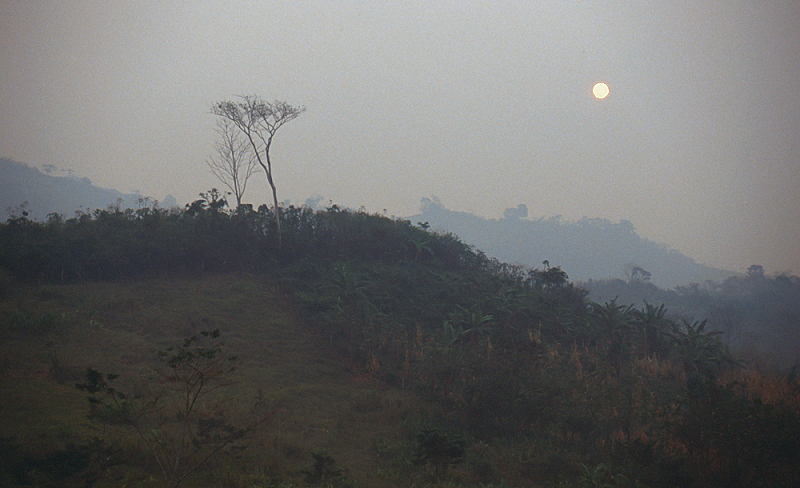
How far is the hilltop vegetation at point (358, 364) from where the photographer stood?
6711mm

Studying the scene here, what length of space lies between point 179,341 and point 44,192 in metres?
50.1

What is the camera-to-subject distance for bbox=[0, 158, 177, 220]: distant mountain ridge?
36719mm

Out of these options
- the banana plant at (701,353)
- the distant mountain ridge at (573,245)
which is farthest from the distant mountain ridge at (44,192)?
the distant mountain ridge at (573,245)

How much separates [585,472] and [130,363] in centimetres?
1069

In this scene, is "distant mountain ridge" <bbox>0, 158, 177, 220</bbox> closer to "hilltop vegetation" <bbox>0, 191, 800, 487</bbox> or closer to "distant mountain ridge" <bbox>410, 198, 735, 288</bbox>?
"hilltop vegetation" <bbox>0, 191, 800, 487</bbox>

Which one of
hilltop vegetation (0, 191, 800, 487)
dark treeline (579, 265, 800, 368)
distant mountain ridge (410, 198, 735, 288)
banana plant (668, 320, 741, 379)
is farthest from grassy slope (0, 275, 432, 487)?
distant mountain ridge (410, 198, 735, 288)

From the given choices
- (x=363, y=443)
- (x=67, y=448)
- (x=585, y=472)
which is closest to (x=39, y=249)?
(x=67, y=448)

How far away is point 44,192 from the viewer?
50.1 m

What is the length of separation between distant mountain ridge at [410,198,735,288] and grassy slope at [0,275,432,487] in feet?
209

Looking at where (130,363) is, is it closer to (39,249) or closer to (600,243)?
(39,249)

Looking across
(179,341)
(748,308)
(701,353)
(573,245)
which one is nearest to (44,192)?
(179,341)

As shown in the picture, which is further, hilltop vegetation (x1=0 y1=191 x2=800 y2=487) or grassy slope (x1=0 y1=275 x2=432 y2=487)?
grassy slope (x1=0 y1=275 x2=432 y2=487)

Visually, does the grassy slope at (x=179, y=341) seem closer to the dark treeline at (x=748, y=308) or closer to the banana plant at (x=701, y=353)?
the banana plant at (x=701, y=353)

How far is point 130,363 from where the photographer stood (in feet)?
37.4
